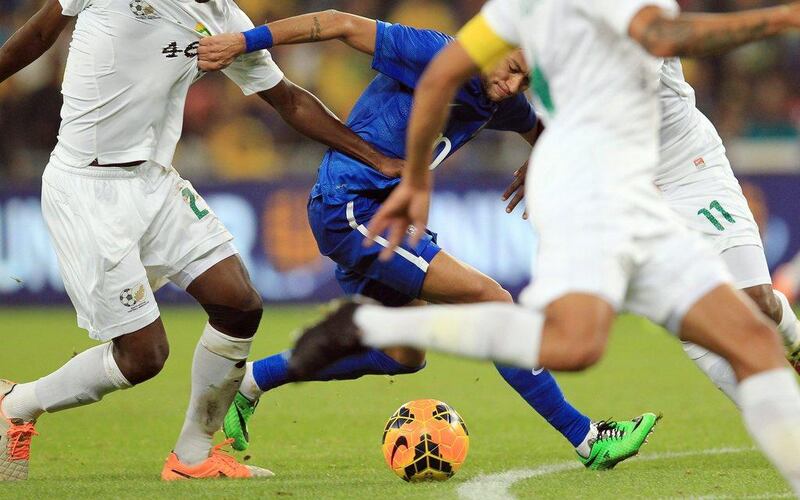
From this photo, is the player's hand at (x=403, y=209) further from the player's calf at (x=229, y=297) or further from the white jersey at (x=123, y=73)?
the white jersey at (x=123, y=73)

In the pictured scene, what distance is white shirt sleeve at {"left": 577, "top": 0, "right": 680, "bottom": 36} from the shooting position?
3914 mm

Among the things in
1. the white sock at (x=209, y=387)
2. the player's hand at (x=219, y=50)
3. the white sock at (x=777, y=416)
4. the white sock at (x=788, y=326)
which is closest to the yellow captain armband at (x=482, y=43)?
A: the white sock at (x=777, y=416)

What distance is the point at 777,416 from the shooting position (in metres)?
3.84

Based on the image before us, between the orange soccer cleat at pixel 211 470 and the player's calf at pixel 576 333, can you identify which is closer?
the player's calf at pixel 576 333

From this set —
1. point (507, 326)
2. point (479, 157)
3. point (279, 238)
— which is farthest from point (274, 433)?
point (479, 157)

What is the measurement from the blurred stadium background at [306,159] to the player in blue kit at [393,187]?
8.10 meters

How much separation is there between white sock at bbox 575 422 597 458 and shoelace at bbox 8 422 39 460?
8.61 feet

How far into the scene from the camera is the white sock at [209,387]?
606 cm

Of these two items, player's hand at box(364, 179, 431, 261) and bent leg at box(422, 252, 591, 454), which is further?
bent leg at box(422, 252, 591, 454)

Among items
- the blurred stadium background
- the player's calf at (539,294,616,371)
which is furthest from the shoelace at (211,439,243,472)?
the blurred stadium background

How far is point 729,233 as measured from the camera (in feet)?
20.4

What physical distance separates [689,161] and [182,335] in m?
7.59

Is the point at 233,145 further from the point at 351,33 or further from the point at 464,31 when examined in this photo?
the point at 464,31

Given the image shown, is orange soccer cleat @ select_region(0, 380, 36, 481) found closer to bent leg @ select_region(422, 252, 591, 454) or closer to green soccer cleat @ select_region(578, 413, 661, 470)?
bent leg @ select_region(422, 252, 591, 454)
